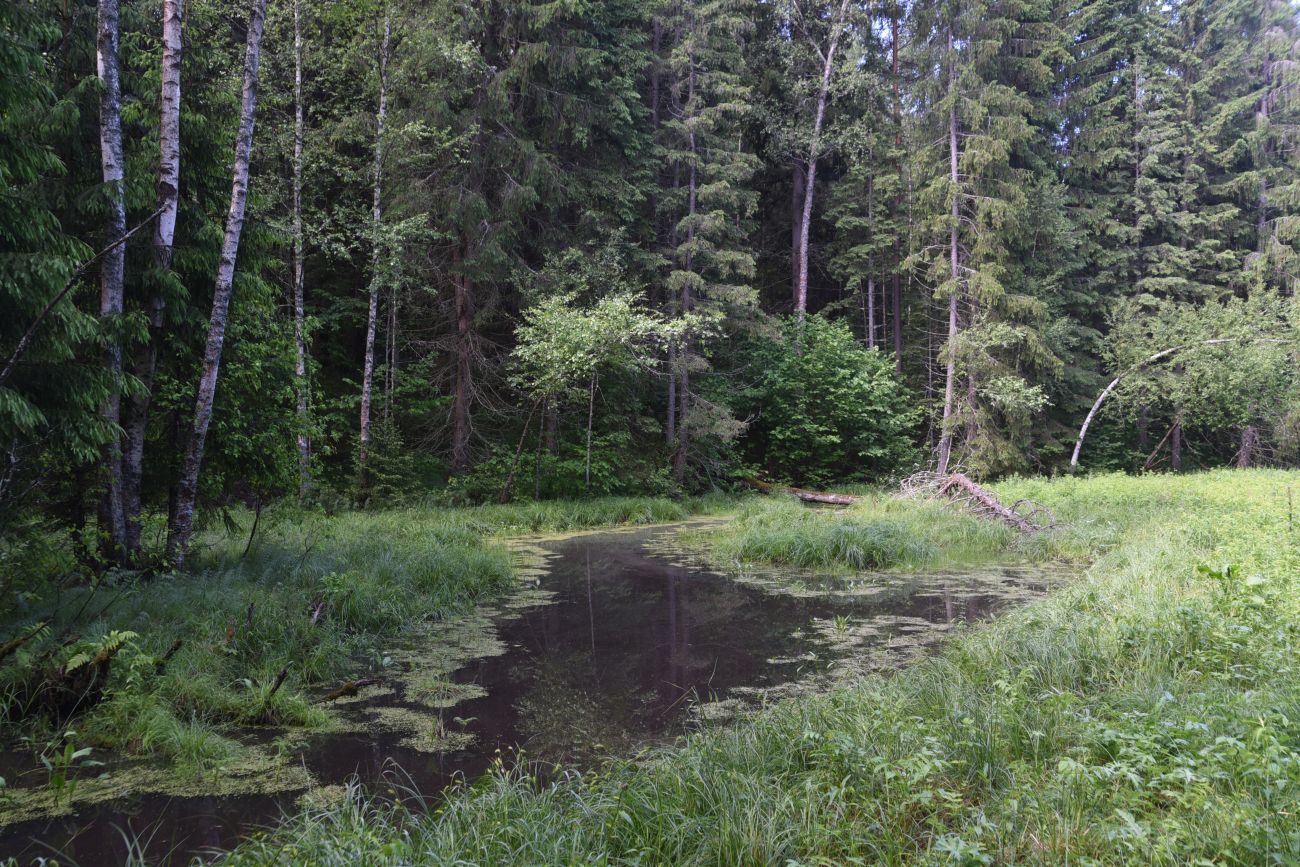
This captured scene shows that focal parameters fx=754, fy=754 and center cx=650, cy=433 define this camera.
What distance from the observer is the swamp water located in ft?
11.4

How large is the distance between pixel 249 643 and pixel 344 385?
1380 centimetres

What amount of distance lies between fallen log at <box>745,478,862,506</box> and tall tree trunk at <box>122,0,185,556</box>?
13145mm

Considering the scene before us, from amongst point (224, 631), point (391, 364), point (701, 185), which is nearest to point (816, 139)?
point (701, 185)

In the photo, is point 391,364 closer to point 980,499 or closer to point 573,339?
point 573,339

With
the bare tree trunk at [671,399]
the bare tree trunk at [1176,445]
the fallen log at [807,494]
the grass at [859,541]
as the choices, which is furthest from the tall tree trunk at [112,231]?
the bare tree trunk at [1176,445]

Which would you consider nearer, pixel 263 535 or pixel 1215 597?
pixel 1215 597

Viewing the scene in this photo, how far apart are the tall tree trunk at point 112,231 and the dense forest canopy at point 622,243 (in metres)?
0.03

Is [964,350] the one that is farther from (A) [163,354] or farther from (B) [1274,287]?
(A) [163,354]

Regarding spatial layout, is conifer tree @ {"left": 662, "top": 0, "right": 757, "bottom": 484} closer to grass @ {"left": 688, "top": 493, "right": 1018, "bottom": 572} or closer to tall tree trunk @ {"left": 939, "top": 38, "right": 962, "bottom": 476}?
tall tree trunk @ {"left": 939, "top": 38, "right": 962, "bottom": 476}

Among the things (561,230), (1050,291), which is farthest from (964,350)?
(561,230)

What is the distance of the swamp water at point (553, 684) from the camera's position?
3482mm

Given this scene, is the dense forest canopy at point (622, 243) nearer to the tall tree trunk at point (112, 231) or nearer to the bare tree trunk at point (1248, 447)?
the tall tree trunk at point (112, 231)

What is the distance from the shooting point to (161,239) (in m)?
6.58

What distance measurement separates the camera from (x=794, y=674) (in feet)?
18.6
